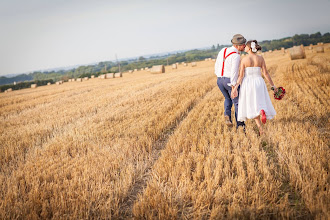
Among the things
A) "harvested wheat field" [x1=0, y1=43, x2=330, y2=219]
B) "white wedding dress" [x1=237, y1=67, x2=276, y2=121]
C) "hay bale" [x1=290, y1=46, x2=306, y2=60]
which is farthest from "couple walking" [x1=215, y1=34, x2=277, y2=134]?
"hay bale" [x1=290, y1=46, x2=306, y2=60]

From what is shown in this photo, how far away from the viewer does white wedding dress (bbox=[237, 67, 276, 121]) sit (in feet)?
15.7

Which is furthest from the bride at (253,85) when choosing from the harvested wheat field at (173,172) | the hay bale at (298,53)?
the hay bale at (298,53)

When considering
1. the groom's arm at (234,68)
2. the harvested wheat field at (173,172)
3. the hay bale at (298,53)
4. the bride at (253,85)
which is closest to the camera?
the harvested wheat field at (173,172)

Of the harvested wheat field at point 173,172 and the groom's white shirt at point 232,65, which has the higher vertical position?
the groom's white shirt at point 232,65

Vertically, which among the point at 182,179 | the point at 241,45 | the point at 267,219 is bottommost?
the point at 267,219

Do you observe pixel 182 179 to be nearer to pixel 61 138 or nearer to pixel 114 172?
pixel 114 172

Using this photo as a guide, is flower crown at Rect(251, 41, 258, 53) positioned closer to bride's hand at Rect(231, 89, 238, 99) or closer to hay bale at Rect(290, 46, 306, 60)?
bride's hand at Rect(231, 89, 238, 99)

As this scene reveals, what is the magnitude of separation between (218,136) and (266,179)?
2009 mm

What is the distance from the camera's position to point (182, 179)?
3324 mm

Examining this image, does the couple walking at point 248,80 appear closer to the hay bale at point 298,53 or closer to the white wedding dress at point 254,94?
the white wedding dress at point 254,94

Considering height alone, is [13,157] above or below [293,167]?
above

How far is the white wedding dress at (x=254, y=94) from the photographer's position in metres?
4.77

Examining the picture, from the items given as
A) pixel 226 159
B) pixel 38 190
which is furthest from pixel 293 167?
pixel 38 190

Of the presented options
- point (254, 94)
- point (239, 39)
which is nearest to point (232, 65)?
point (239, 39)
